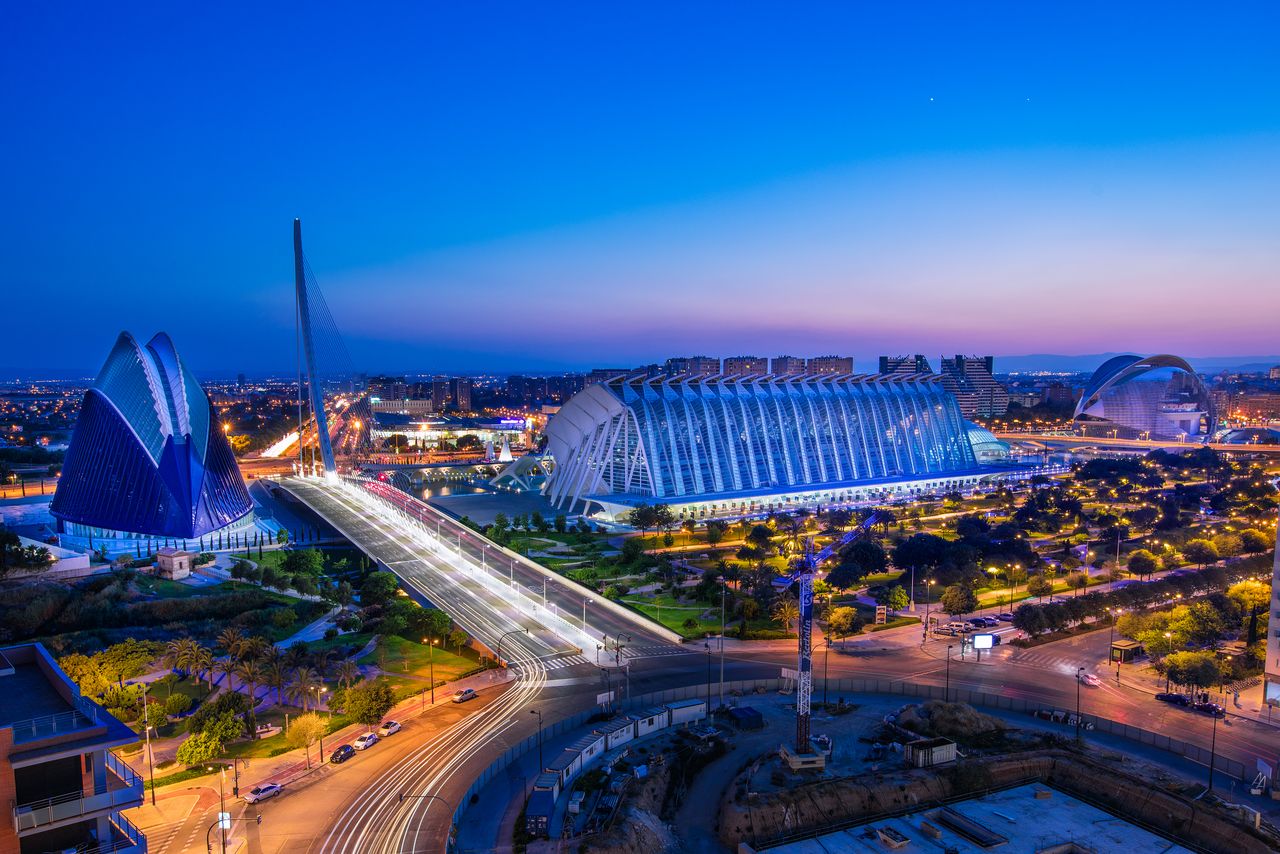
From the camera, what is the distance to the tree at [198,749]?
2730 centimetres

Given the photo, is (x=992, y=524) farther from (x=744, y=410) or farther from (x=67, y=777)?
(x=67, y=777)

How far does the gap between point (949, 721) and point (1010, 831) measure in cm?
589

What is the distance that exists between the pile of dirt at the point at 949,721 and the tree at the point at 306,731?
22.3 meters

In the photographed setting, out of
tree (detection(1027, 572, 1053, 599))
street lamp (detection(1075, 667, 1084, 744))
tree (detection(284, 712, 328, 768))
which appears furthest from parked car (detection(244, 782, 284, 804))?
tree (detection(1027, 572, 1053, 599))

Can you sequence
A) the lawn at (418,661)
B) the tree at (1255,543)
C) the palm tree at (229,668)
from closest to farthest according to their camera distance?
the palm tree at (229,668), the lawn at (418,661), the tree at (1255,543)

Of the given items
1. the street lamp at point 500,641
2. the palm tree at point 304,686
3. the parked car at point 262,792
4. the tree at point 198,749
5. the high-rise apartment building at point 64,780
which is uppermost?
the high-rise apartment building at point 64,780

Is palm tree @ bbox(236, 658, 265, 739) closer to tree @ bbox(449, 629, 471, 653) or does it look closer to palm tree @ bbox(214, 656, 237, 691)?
palm tree @ bbox(214, 656, 237, 691)

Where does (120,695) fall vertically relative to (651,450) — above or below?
below

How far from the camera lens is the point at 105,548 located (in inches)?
2384

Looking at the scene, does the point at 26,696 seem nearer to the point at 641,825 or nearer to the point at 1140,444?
the point at 641,825

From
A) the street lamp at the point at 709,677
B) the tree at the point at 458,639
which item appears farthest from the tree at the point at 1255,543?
the tree at the point at 458,639

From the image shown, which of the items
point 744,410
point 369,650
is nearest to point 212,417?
point 369,650

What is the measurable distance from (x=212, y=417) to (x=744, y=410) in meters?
50.5

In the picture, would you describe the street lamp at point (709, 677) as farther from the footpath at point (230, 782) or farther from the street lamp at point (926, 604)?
the street lamp at point (926, 604)
